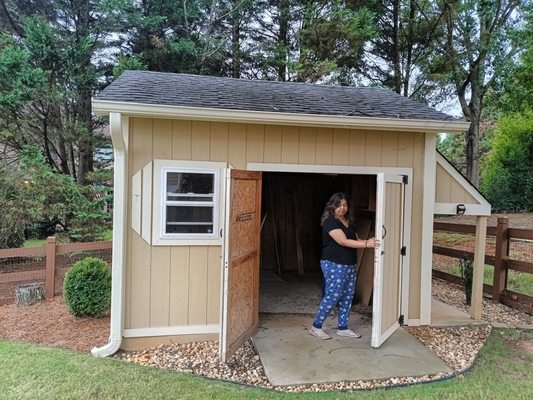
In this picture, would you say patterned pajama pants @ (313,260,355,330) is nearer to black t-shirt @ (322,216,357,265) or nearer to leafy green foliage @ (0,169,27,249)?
black t-shirt @ (322,216,357,265)

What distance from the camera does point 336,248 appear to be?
4.01 m

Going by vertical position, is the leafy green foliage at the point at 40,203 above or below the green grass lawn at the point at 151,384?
above

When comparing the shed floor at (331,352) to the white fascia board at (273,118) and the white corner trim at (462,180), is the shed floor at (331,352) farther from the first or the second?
the white fascia board at (273,118)

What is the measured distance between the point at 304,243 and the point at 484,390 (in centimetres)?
521

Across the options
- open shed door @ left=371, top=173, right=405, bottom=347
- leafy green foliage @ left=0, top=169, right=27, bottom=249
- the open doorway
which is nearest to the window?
open shed door @ left=371, top=173, right=405, bottom=347

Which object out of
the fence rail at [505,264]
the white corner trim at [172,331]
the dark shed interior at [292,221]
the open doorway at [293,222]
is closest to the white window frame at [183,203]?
the white corner trim at [172,331]

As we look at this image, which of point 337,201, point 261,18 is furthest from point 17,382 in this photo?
point 261,18

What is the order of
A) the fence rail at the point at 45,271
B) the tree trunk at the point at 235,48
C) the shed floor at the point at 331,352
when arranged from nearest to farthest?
the shed floor at the point at 331,352 → the fence rail at the point at 45,271 → the tree trunk at the point at 235,48

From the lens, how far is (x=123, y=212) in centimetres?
411

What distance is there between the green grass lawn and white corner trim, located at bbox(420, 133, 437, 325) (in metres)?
1.15

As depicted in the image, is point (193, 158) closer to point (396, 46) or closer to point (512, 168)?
point (396, 46)

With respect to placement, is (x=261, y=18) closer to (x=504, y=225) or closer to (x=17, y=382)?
(x=504, y=225)

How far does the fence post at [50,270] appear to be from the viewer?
19.4 feet

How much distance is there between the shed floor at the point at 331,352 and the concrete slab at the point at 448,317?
0.5 inches
